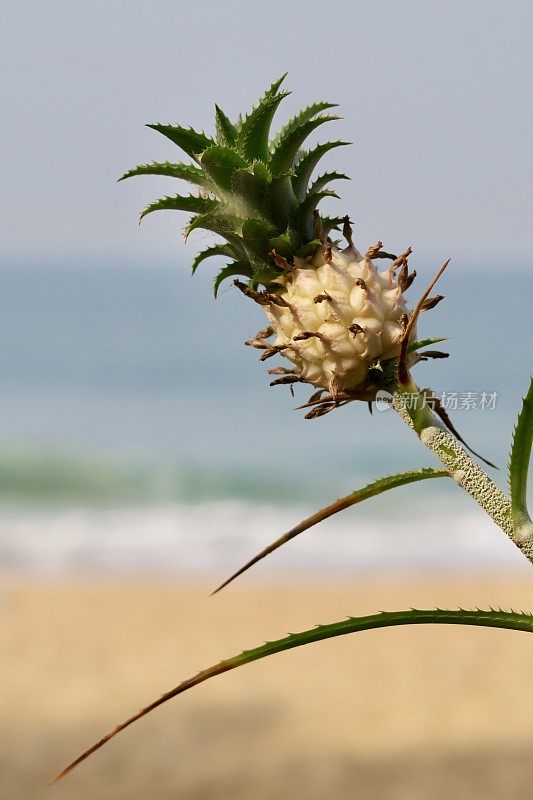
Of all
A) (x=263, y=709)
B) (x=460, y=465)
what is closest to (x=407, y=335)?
(x=460, y=465)

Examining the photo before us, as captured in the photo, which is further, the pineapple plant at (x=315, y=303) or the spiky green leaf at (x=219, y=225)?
the spiky green leaf at (x=219, y=225)

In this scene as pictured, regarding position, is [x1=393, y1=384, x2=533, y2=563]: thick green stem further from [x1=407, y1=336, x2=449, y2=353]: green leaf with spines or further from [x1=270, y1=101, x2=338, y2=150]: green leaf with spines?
[x1=270, y1=101, x2=338, y2=150]: green leaf with spines

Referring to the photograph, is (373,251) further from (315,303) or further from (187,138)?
(187,138)

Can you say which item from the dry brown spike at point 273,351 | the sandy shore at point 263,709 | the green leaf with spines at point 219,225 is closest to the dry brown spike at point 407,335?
the dry brown spike at point 273,351

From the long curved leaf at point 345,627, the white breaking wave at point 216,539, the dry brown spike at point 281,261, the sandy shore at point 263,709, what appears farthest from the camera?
the white breaking wave at point 216,539

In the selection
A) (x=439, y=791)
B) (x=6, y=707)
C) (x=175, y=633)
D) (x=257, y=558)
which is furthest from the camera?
(x=175, y=633)

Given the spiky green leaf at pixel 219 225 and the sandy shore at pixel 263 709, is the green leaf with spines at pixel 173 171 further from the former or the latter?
the sandy shore at pixel 263 709

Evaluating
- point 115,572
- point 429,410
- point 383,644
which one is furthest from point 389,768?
point 115,572

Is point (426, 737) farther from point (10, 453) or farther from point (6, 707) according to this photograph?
point (10, 453)
